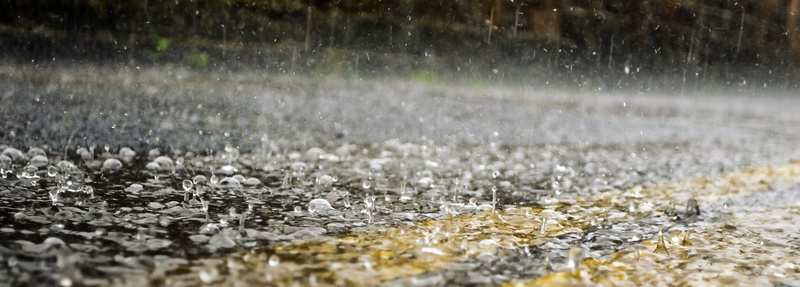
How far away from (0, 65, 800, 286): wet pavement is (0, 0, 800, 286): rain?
0.01 metres

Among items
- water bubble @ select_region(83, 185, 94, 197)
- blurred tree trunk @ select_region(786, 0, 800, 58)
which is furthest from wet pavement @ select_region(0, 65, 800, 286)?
blurred tree trunk @ select_region(786, 0, 800, 58)

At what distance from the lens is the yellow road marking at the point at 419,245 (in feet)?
5.28

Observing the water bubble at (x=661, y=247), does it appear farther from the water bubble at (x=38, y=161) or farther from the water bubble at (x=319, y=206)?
the water bubble at (x=38, y=161)

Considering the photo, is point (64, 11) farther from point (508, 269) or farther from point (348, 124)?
point (508, 269)

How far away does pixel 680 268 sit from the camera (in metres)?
1.86

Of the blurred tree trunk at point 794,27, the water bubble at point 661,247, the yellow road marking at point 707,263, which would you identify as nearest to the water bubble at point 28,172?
the yellow road marking at point 707,263

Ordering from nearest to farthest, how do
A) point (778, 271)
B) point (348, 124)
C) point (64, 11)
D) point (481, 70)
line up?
point (778, 271), point (348, 124), point (64, 11), point (481, 70)

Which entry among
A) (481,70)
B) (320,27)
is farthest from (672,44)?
(320,27)

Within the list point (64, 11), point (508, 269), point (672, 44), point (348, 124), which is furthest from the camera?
point (672, 44)

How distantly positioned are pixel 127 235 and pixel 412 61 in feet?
24.3

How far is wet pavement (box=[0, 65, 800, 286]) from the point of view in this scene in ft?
5.67

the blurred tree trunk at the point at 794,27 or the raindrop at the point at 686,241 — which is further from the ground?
the blurred tree trunk at the point at 794,27

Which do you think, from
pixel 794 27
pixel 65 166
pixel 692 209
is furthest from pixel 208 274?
pixel 794 27

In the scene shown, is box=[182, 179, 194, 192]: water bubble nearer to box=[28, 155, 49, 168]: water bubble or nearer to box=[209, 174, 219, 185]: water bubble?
box=[209, 174, 219, 185]: water bubble
